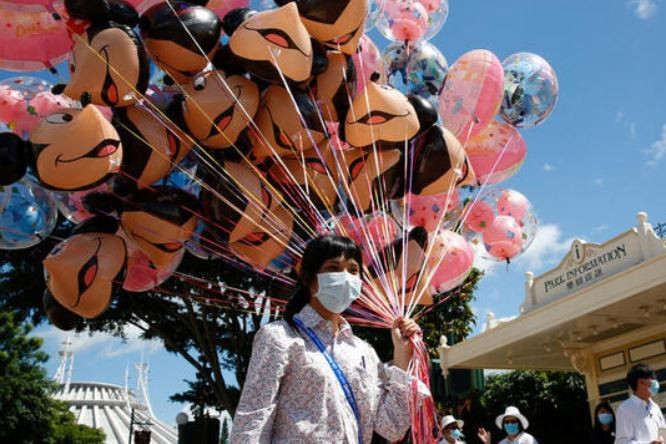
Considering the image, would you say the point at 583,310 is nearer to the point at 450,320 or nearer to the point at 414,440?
the point at 450,320

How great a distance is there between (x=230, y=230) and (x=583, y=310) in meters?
9.08

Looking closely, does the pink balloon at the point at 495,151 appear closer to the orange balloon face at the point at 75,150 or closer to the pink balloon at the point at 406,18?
the pink balloon at the point at 406,18

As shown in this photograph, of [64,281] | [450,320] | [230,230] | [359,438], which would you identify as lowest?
[359,438]

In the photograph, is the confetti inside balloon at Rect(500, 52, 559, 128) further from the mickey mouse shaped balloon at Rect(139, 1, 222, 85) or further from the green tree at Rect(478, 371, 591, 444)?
the green tree at Rect(478, 371, 591, 444)

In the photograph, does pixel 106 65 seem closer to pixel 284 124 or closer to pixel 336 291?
pixel 284 124

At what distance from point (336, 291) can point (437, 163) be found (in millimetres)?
2981

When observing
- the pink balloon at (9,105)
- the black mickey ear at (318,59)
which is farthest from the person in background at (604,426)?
the pink balloon at (9,105)

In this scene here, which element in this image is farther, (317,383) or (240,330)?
(240,330)

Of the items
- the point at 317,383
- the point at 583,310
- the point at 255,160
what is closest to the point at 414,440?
the point at 317,383

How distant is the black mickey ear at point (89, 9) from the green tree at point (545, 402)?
2009 centimetres

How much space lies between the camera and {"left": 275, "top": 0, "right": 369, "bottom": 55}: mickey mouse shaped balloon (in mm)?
4914

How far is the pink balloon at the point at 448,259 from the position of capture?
614 centimetres

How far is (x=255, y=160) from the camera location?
17.5 ft

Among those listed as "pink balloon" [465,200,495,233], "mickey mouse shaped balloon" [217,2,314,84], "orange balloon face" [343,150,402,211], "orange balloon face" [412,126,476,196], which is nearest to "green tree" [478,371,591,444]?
"pink balloon" [465,200,495,233]
